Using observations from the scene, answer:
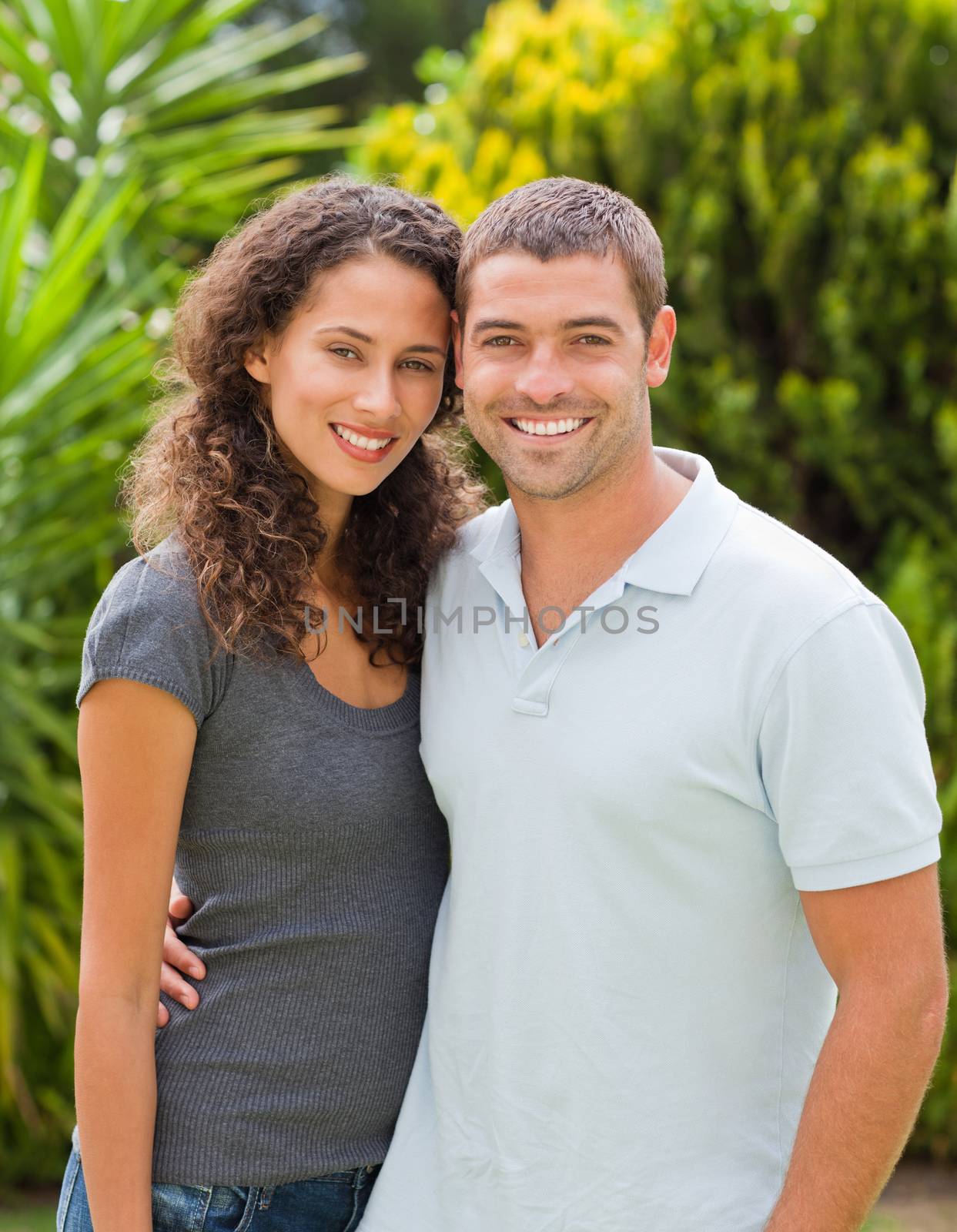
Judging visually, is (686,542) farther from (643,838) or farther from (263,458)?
(263,458)

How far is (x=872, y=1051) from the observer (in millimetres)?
1564

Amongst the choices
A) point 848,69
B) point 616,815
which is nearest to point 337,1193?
point 616,815

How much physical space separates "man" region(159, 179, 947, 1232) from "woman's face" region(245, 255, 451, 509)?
9 cm

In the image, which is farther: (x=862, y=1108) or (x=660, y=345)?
(x=660, y=345)

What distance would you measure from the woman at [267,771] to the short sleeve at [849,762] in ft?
2.05

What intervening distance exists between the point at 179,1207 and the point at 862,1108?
938mm

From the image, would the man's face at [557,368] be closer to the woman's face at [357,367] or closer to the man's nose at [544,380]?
the man's nose at [544,380]

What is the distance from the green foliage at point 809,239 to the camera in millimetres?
3912

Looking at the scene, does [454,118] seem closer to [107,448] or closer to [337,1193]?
[107,448]

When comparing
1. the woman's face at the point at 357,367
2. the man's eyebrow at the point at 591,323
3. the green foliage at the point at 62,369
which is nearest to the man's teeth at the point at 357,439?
the woman's face at the point at 357,367

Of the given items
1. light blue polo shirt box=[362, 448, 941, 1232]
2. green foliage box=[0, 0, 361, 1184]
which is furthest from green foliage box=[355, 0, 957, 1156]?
light blue polo shirt box=[362, 448, 941, 1232]

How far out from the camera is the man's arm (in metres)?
1.56

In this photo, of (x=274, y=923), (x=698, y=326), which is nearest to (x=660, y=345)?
(x=274, y=923)

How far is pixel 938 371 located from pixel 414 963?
299 centimetres
